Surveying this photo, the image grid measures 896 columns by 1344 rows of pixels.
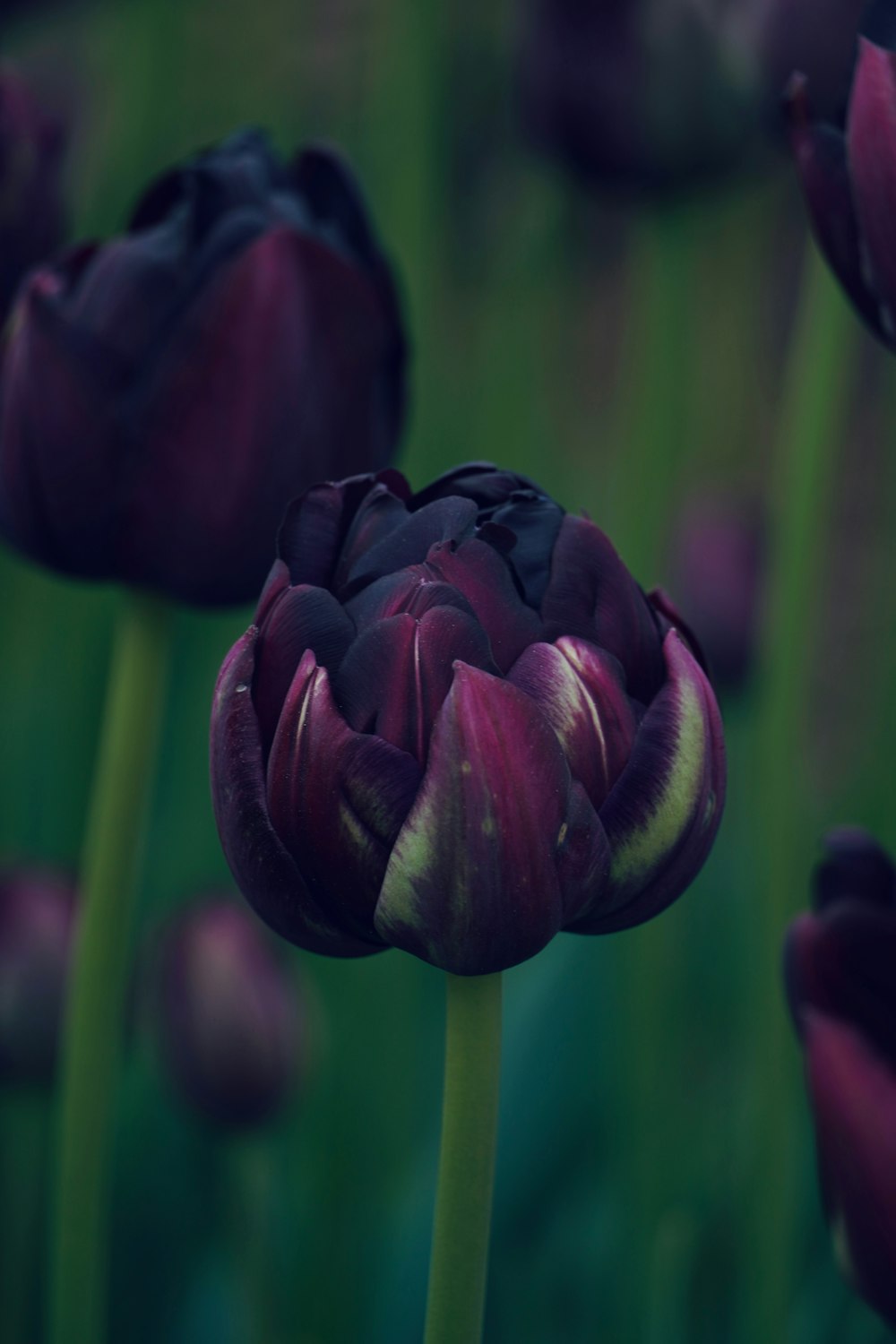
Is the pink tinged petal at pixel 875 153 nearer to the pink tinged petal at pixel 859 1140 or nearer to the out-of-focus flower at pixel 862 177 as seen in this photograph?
the out-of-focus flower at pixel 862 177

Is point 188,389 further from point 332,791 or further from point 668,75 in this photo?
point 668,75

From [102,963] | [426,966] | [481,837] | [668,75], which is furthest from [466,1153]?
[426,966]

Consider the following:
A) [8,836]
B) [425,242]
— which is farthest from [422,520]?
[8,836]

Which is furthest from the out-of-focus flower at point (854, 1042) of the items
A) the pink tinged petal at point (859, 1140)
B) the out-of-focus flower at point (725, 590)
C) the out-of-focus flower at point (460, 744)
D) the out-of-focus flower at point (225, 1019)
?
the out-of-focus flower at point (725, 590)

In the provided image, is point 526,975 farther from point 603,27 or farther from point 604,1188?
point 603,27

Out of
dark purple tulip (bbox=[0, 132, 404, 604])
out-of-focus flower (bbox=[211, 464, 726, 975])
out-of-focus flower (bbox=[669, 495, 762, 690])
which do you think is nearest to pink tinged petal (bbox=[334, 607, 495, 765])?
out-of-focus flower (bbox=[211, 464, 726, 975])

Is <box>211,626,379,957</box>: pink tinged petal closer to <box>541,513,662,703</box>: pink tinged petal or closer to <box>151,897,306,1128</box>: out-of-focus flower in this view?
<box>541,513,662,703</box>: pink tinged petal
